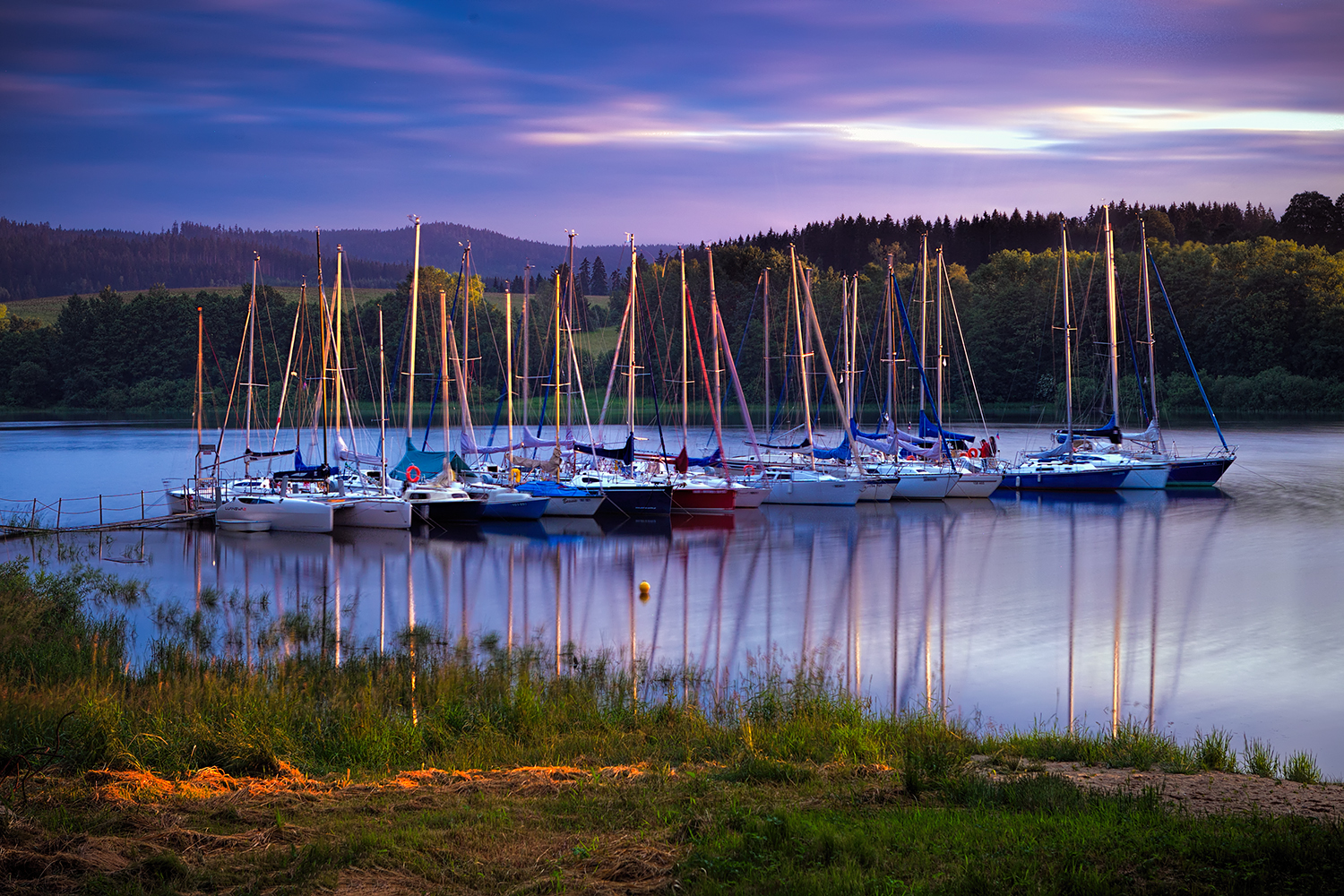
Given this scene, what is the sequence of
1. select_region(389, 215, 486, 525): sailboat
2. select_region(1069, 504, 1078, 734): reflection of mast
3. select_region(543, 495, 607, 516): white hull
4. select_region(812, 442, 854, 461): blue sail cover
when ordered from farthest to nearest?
select_region(812, 442, 854, 461): blue sail cover, select_region(543, 495, 607, 516): white hull, select_region(389, 215, 486, 525): sailboat, select_region(1069, 504, 1078, 734): reflection of mast

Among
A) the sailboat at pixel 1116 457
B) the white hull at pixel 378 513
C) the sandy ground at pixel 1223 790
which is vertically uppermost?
the sailboat at pixel 1116 457

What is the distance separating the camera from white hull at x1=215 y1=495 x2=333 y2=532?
37.9 m

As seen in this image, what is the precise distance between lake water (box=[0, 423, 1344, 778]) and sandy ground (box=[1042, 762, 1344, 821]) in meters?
4.87

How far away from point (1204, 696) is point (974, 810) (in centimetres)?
1123

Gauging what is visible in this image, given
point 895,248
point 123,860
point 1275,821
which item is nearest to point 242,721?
point 123,860

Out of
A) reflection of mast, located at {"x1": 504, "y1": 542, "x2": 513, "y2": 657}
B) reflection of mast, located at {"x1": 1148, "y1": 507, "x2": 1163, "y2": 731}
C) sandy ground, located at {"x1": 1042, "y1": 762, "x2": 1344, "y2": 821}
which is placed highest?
sandy ground, located at {"x1": 1042, "y1": 762, "x2": 1344, "y2": 821}

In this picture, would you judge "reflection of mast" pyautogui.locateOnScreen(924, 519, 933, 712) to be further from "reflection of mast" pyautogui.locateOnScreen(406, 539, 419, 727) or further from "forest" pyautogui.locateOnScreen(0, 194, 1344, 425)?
"forest" pyautogui.locateOnScreen(0, 194, 1344, 425)

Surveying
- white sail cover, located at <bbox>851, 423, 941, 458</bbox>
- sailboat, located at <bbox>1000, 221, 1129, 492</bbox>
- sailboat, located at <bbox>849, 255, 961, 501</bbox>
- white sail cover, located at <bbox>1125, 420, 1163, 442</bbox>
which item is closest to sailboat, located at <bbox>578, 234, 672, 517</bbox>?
sailboat, located at <bbox>849, 255, 961, 501</bbox>

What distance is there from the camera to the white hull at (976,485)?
1935 inches

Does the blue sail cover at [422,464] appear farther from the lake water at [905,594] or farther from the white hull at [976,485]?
the white hull at [976,485]

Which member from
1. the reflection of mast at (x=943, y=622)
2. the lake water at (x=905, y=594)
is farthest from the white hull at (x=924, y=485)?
the reflection of mast at (x=943, y=622)

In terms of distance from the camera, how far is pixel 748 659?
20672 mm

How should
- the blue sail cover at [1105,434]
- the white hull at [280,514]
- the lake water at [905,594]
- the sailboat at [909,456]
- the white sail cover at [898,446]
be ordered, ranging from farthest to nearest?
the blue sail cover at [1105,434]
the white sail cover at [898,446]
the sailboat at [909,456]
the white hull at [280,514]
the lake water at [905,594]

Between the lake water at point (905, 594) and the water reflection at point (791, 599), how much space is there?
0.12 metres
